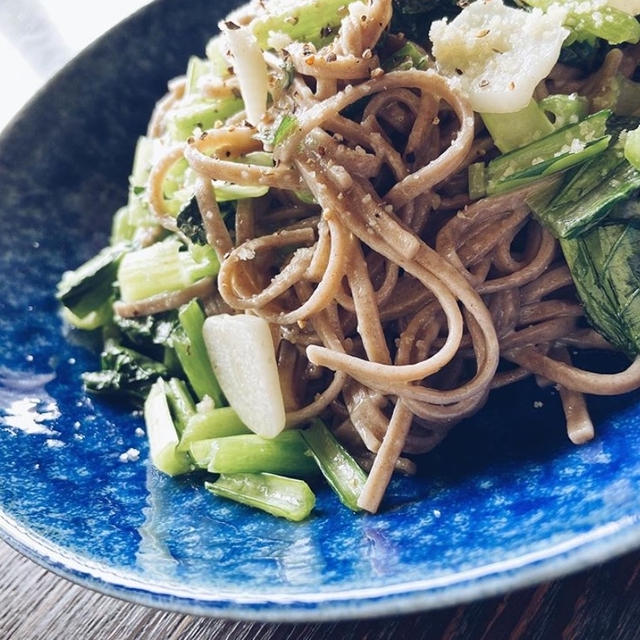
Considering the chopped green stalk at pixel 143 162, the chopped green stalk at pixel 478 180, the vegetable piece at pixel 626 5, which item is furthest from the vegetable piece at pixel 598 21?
the chopped green stalk at pixel 143 162

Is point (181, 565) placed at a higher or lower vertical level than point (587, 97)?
lower

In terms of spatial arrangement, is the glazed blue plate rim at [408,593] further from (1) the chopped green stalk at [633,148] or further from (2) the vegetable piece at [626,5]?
(2) the vegetable piece at [626,5]

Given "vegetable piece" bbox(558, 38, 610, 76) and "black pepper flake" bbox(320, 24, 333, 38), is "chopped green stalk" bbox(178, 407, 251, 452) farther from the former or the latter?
"vegetable piece" bbox(558, 38, 610, 76)

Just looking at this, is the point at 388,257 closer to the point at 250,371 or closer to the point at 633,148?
the point at 250,371

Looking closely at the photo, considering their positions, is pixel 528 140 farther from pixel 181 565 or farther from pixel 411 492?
pixel 181 565

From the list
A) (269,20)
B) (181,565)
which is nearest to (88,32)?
(269,20)

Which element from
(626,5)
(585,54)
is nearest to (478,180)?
(585,54)
